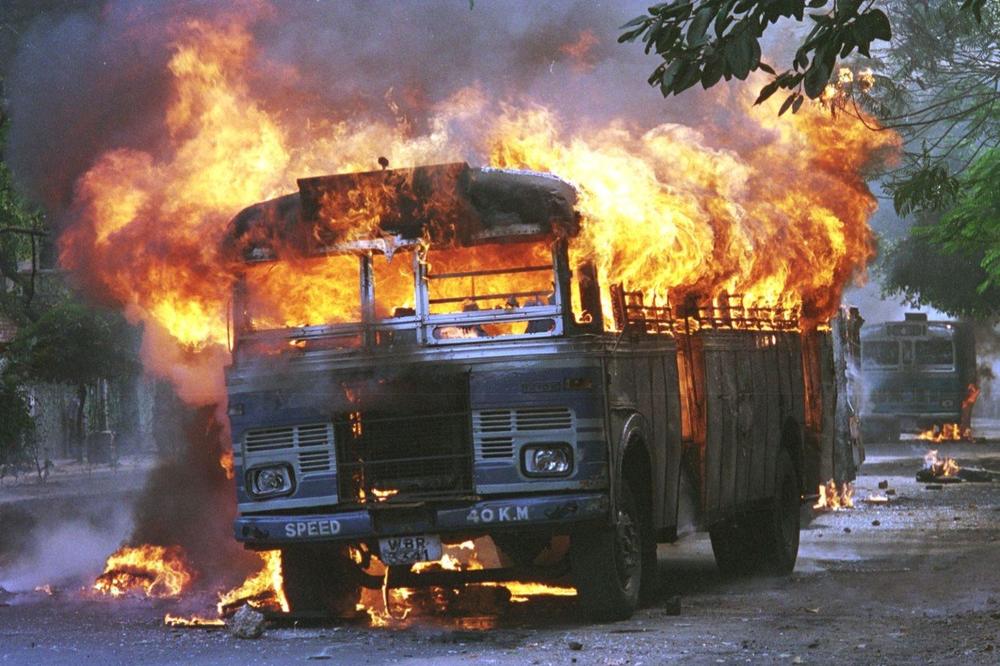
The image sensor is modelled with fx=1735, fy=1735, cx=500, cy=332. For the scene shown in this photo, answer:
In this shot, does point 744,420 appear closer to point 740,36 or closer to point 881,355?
point 740,36

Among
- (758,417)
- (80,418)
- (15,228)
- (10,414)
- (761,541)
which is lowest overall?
(761,541)

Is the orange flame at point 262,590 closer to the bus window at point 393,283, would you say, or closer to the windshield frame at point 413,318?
the windshield frame at point 413,318

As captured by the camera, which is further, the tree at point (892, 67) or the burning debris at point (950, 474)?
the burning debris at point (950, 474)

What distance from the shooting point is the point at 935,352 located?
143 feet

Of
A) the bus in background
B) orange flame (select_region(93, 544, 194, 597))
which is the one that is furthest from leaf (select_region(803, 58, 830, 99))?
the bus in background

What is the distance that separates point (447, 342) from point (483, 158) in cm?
175

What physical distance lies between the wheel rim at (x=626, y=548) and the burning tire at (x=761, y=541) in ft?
9.64

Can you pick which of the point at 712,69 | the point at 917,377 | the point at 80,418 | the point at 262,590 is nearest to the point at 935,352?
the point at 917,377

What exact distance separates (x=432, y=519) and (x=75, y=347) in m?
29.5

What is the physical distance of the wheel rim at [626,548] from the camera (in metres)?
10.9

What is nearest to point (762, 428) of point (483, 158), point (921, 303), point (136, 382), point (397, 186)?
point (483, 158)

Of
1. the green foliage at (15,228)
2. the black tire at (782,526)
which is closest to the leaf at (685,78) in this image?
the black tire at (782,526)

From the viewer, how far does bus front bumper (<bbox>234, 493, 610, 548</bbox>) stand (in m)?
10.3

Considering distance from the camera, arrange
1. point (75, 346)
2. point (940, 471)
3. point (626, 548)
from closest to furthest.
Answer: point (626, 548) → point (940, 471) → point (75, 346)
